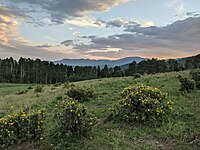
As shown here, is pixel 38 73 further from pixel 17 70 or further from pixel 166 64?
pixel 166 64

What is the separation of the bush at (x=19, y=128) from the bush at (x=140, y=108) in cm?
246

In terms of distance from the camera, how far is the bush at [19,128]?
5426 mm

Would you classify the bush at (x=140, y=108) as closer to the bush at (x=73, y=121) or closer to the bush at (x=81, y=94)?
the bush at (x=73, y=121)

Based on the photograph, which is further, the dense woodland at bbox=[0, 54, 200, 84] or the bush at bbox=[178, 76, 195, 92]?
the dense woodland at bbox=[0, 54, 200, 84]

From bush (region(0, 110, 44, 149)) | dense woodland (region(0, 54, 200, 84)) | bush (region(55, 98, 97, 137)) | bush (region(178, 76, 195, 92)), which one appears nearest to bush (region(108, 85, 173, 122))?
bush (region(55, 98, 97, 137))

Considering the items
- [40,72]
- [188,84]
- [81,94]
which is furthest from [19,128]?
[40,72]

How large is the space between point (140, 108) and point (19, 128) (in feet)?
11.7

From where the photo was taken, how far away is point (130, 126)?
21.0 feet

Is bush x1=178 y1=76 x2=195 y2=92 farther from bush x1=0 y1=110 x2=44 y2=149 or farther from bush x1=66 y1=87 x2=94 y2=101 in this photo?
bush x1=0 y1=110 x2=44 y2=149

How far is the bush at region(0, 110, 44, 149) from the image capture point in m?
5.43

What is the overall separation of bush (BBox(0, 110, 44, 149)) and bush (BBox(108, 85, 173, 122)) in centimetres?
246

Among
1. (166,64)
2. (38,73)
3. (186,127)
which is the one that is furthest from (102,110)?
(38,73)

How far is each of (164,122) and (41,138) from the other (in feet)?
11.7

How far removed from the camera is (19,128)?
562 cm
